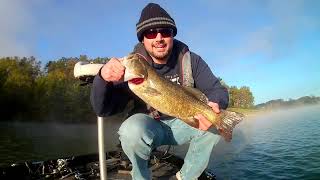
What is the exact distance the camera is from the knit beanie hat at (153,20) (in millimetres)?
4871

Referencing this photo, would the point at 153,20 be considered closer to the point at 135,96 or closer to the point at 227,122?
the point at 135,96

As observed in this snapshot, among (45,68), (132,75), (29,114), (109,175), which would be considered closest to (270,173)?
(109,175)

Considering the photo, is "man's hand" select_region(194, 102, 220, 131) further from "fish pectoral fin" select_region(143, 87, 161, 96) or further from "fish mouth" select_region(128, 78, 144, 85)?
"fish mouth" select_region(128, 78, 144, 85)

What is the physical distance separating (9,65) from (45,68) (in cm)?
1384

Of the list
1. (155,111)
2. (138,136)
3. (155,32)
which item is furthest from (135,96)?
(155,32)

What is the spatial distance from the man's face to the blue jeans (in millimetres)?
951

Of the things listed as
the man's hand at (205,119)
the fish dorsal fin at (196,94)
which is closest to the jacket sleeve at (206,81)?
the fish dorsal fin at (196,94)

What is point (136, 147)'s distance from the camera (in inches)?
170

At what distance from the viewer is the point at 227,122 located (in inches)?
163

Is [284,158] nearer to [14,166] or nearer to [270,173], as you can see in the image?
[270,173]

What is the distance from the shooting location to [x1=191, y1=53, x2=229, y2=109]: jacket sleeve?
4.75 meters

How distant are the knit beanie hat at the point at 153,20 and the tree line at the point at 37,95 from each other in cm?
6475

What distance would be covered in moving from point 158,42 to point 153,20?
31 centimetres

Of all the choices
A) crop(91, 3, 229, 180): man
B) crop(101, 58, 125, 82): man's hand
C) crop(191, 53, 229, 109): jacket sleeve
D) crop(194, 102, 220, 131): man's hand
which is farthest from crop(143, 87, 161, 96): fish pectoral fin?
crop(191, 53, 229, 109): jacket sleeve
